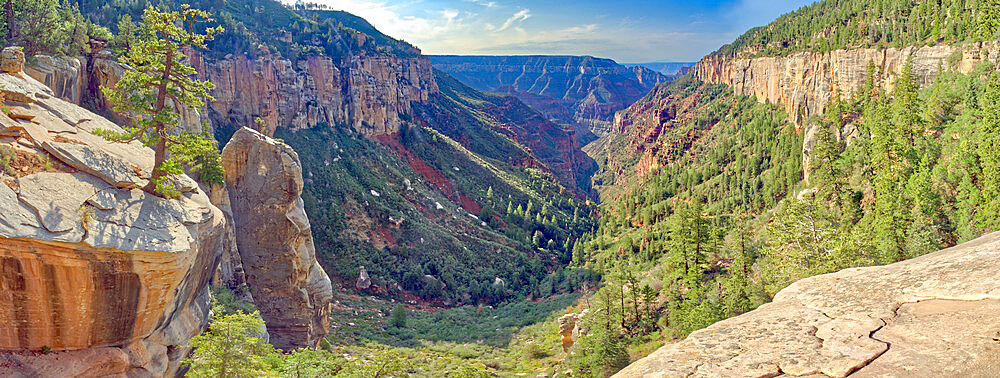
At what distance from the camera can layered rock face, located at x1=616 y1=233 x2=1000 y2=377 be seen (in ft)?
21.7

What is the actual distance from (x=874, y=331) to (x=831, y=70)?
7226 cm

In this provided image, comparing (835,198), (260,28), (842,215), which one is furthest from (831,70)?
(260,28)

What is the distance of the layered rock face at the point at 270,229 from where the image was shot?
30.3m

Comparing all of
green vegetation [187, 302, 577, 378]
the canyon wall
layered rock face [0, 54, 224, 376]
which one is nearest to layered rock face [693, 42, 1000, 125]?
green vegetation [187, 302, 577, 378]

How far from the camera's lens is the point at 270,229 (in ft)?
99.3

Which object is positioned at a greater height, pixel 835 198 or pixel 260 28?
pixel 260 28

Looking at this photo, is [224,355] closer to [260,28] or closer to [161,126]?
[161,126]

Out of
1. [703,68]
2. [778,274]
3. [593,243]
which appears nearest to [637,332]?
[778,274]

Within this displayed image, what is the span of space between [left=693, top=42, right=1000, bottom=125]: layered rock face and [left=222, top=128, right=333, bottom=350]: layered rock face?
182ft

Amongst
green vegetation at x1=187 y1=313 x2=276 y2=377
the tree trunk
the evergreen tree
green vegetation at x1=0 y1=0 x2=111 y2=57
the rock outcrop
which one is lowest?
the evergreen tree

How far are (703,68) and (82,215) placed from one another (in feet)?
615

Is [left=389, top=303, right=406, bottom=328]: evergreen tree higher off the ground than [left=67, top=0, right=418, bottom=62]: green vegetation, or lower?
lower

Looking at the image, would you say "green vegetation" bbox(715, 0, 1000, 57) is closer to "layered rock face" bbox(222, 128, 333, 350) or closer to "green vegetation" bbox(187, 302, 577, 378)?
"green vegetation" bbox(187, 302, 577, 378)

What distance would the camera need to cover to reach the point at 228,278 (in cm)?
2908
